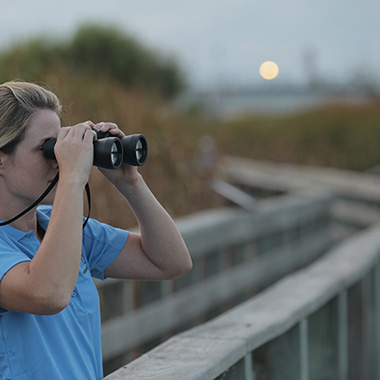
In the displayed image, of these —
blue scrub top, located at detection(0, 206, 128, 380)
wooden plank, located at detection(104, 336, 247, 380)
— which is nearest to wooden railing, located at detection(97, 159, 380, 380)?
wooden plank, located at detection(104, 336, 247, 380)

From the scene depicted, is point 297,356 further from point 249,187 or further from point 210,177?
point 249,187

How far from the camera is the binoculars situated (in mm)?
1810

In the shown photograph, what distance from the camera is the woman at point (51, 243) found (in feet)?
5.23

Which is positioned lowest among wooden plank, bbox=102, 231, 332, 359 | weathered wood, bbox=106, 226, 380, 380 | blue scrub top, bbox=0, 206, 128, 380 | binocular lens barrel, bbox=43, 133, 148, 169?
wooden plank, bbox=102, 231, 332, 359

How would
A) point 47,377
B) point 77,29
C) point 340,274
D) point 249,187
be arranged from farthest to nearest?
point 77,29 → point 249,187 → point 340,274 → point 47,377

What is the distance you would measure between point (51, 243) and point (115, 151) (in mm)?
367

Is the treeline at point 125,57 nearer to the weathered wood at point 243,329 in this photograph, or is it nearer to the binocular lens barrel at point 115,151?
the weathered wood at point 243,329

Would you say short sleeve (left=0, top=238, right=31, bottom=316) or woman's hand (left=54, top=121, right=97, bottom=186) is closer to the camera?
short sleeve (left=0, top=238, right=31, bottom=316)

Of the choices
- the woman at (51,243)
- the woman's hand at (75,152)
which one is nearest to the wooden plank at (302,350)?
the woman at (51,243)

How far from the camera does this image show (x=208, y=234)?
4652 millimetres

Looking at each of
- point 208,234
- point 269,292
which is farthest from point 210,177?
point 269,292

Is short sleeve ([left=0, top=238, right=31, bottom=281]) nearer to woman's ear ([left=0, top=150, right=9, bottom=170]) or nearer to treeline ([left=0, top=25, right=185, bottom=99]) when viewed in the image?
woman's ear ([left=0, top=150, right=9, bottom=170])

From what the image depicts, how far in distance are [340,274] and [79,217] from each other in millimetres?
1784

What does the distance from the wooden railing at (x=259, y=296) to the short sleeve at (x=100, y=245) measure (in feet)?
1.09
